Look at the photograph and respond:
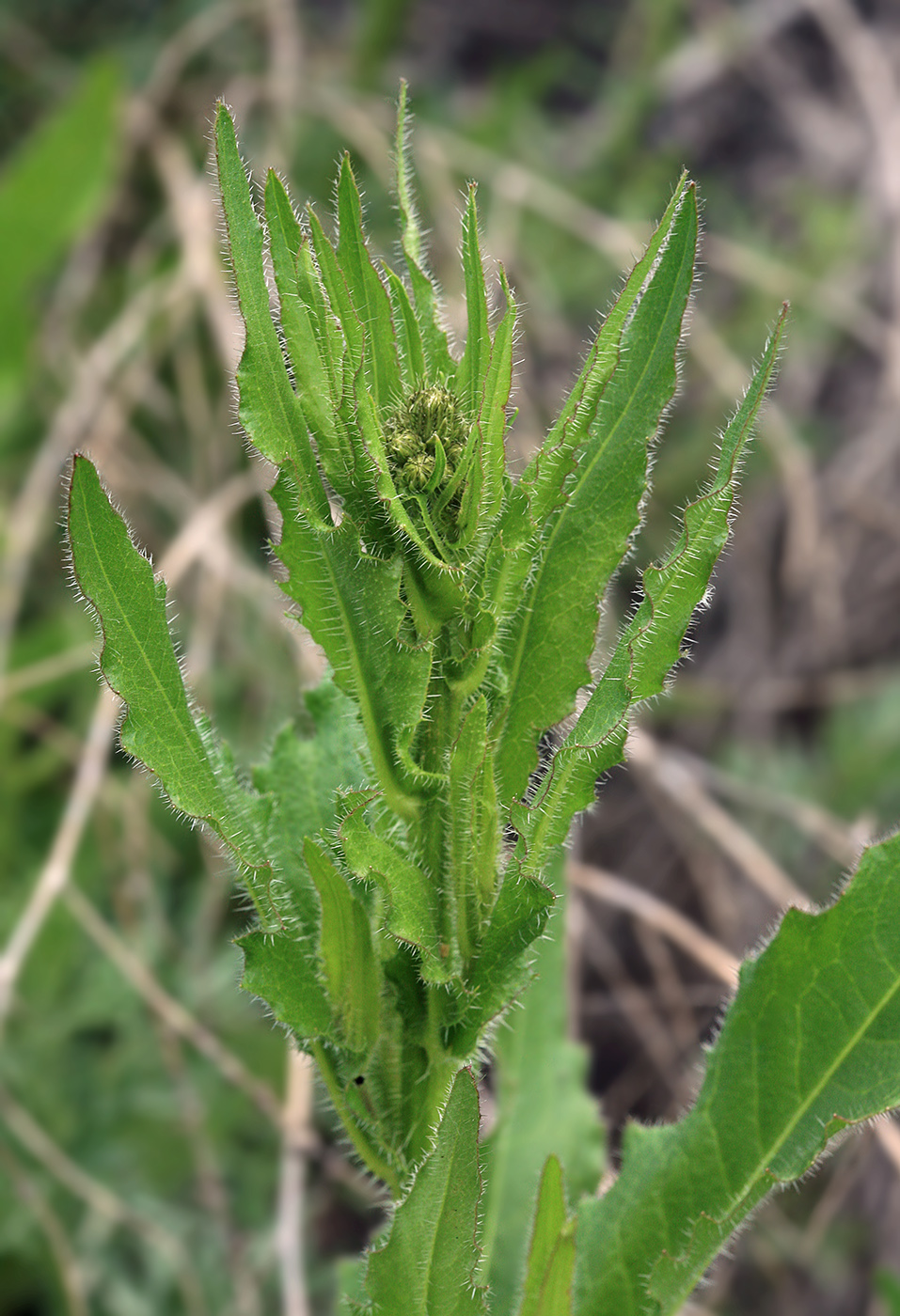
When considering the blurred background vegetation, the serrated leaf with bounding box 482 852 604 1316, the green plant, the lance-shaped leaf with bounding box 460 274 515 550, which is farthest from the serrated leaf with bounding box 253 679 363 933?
the blurred background vegetation

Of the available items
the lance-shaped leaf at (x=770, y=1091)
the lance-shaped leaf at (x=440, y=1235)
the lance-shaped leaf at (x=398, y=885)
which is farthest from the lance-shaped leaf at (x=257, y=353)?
the lance-shaped leaf at (x=770, y=1091)

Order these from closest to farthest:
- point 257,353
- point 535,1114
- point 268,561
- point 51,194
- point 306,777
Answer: point 257,353
point 306,777
point 535,1114
point 268,561
point 51,194

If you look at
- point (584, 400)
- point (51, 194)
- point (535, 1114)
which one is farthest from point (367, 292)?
point (51, 194)

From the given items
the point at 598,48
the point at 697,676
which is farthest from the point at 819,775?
the point at 598,48

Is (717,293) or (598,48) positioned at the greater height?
(598,48)

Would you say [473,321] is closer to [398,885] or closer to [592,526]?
[592,526]

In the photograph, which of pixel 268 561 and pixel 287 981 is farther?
pixel 268 561

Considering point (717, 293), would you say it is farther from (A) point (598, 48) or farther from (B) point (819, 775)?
(B) point (819, 775)
